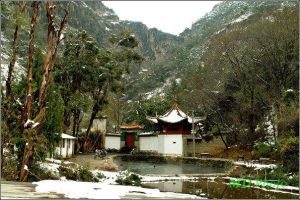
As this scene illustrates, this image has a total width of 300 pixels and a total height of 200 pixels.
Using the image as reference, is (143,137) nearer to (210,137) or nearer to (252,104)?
(210,137)

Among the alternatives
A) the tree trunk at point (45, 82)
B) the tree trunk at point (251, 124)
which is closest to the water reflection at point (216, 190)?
the tree trunk at point (45, 82)

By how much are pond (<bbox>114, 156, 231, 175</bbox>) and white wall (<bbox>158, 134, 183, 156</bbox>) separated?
6.81 ft

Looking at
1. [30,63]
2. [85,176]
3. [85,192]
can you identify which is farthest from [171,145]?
[85,192]

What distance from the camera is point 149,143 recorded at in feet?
127

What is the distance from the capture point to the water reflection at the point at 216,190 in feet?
45.2

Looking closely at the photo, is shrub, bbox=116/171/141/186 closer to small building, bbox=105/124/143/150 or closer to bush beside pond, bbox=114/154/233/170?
bush beside pond, bbox=114/154/233/170

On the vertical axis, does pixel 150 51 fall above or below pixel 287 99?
above

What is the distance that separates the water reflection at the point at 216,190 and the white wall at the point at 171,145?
55.3 ft

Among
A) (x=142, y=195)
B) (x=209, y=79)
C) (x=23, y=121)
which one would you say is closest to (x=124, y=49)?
(x=209, y=79)

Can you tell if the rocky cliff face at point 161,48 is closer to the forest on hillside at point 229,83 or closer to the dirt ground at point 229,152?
the forest on hillside at point 229,83

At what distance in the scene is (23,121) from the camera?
11031mm

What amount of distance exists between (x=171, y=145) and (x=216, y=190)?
2043 cm

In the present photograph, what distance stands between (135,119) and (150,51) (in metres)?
78.4

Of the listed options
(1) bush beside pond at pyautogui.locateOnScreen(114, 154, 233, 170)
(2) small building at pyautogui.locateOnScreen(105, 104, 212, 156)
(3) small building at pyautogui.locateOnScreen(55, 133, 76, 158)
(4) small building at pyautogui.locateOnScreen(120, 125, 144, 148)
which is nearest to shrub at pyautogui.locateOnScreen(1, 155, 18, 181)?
(1) bush beside pond at pyautogui.locateOnScreen(114, 154, 233, 170)
